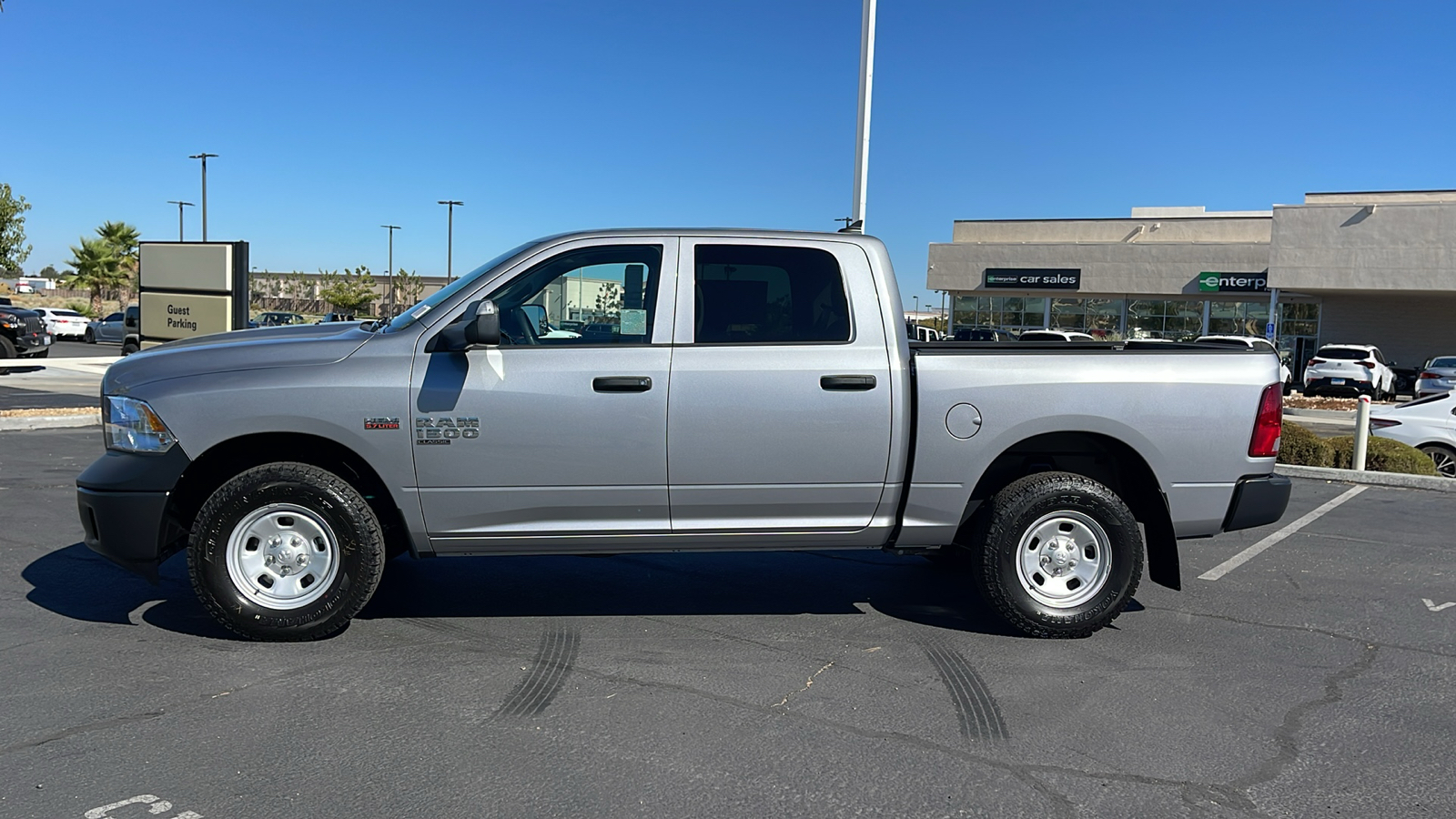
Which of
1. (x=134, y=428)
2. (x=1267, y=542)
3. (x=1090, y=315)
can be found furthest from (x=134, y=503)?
(x=1090, y=315)

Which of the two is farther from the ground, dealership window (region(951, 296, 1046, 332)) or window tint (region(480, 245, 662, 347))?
dealership window (region(951, 296, 1046, 332))

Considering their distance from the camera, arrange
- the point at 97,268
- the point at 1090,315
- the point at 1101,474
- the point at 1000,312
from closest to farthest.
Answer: the point at 1101,474 → the point at 1090,315 → the point at 1000,312 → the point at 97,268

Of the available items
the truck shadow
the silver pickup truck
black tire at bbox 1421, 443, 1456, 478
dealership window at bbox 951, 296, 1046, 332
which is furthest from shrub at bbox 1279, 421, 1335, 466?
dealership window at bbox 951, 296, 1046, 332

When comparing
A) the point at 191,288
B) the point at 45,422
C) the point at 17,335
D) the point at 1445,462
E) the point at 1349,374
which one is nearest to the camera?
the point at 1445,462

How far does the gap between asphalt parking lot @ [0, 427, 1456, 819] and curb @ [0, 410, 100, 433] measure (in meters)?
7.64

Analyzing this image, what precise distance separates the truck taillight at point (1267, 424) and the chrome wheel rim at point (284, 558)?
4473 mm

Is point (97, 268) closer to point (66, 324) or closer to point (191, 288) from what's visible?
point (66, 324)

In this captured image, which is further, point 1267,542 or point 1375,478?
point 1375,478

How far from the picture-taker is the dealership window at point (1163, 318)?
45312 mm

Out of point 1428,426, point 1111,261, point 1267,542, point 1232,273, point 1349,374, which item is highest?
point 1111,261

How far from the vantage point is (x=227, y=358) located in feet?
16.6

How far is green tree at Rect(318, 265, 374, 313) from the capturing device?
220 ft

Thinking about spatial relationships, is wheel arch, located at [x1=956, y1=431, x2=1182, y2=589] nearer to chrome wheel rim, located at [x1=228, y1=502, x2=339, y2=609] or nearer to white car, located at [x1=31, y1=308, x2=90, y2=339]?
chrome wheel rim, located at [x1=228, y1=502, x2=339, y2=609]

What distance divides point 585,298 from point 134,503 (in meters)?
2.26
